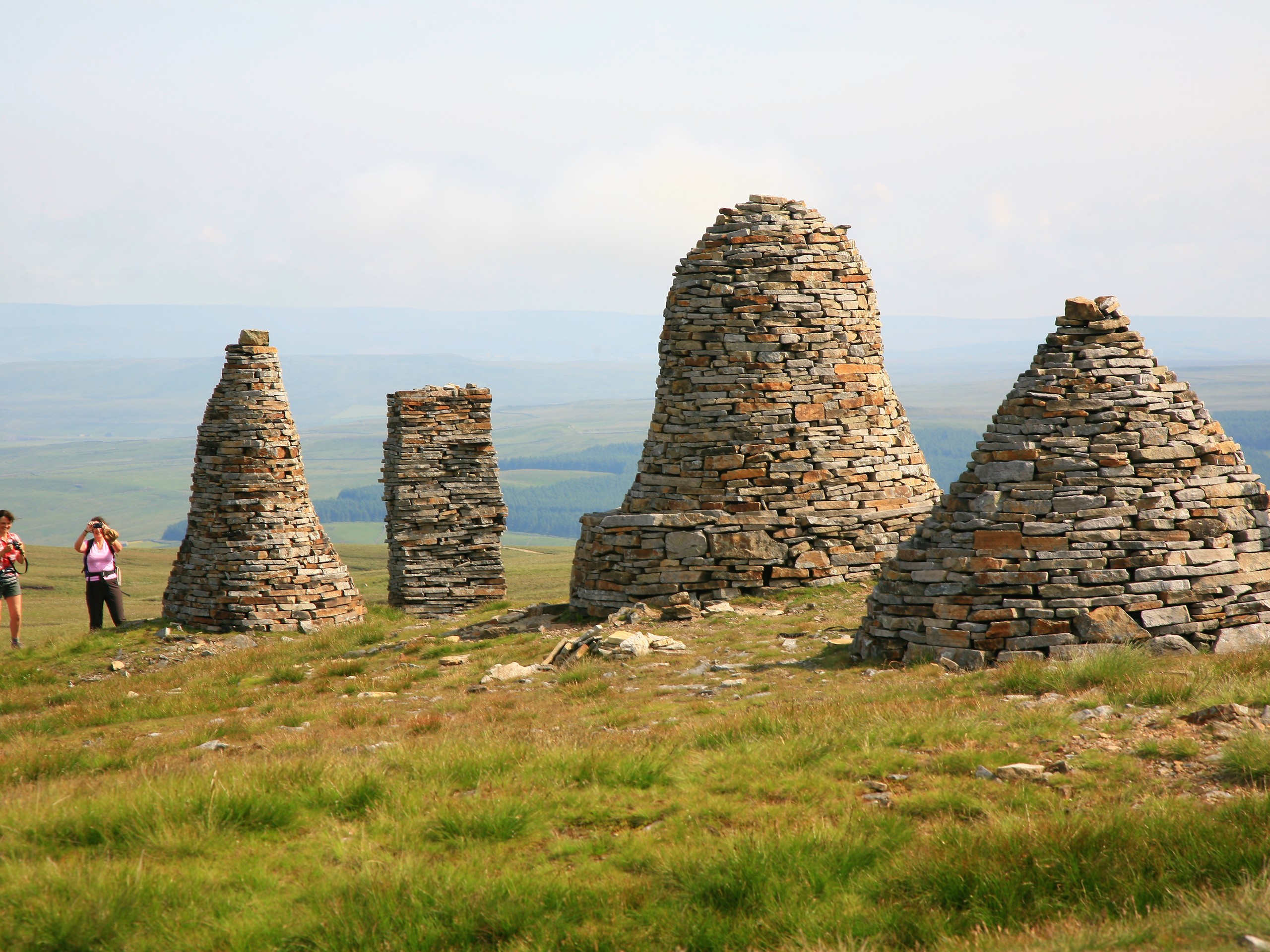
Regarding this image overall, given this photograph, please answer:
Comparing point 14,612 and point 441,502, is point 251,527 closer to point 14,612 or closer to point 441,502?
point 14,612

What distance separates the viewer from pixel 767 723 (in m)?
8.55

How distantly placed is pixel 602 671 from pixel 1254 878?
7931 millimetres

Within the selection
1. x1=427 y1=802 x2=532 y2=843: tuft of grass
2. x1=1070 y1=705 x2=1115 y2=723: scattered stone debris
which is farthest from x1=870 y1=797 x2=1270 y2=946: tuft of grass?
x1=427 y1=802 x2=532 y2=843: tuft of grass

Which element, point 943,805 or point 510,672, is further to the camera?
point 510,672

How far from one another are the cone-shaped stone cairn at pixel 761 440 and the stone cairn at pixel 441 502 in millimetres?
11307

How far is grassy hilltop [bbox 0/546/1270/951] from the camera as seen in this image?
5309 millimetres

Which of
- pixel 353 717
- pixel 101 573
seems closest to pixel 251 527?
pixel 101 573

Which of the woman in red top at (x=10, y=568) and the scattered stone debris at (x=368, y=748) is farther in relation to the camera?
the woman in red top at (x=10, y=568)

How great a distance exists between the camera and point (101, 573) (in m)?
20.5

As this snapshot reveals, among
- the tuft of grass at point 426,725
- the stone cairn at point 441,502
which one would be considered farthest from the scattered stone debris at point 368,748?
the stone cairn at point 441,502

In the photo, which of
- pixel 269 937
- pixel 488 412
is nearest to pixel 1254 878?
pixel 269 937

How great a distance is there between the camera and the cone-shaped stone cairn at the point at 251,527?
19.6 m

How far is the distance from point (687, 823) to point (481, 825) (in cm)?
130

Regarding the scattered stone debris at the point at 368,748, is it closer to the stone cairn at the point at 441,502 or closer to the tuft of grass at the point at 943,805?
the tuft of grass at the point at 943,805
